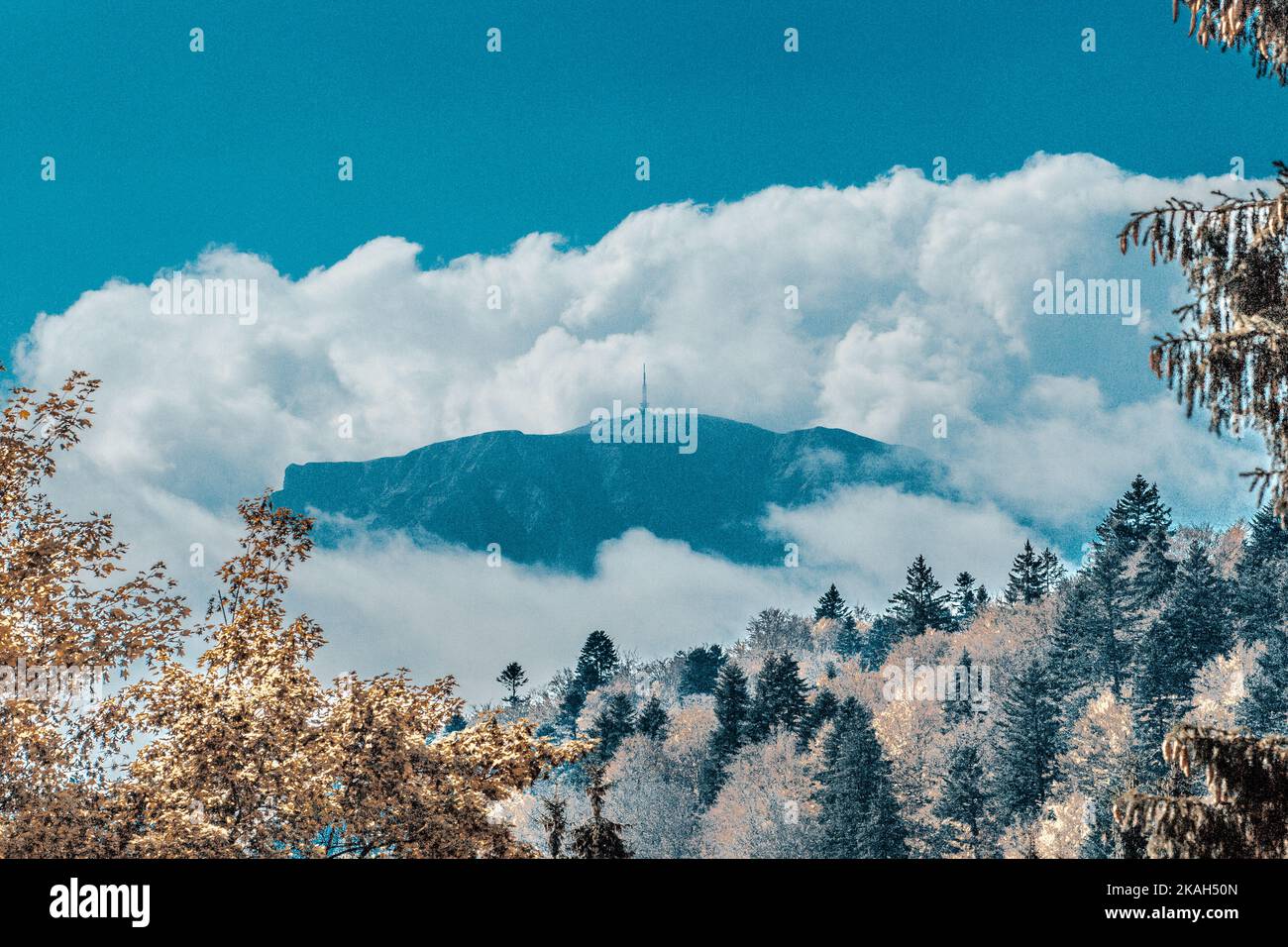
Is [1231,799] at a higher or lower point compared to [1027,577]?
lower

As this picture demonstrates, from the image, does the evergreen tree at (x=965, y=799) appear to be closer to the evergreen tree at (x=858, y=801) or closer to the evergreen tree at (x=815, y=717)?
the evergreen tree at (x=858, y=801)

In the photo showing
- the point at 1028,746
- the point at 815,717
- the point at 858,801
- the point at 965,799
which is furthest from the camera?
the point at 815,717

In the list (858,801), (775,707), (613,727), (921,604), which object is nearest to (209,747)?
(858,801)

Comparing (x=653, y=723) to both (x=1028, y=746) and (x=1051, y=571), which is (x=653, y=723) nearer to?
(x=1028, y=746)

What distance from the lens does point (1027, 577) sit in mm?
127375

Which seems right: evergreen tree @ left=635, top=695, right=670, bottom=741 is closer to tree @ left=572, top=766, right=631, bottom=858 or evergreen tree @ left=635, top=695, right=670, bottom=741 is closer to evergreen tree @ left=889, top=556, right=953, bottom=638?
evergreen tree @ left=889, top=556, right=953, bottom=638

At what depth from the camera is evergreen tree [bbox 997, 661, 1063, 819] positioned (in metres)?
73.4

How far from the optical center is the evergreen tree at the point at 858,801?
63781 mm

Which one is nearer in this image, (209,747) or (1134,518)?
(209,747)

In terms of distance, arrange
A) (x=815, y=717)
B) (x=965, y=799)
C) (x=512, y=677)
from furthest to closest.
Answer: (x=512, y=677) → (x=815, y=717) → (x=965, y=799)

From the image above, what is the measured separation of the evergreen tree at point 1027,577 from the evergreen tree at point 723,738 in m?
49.8

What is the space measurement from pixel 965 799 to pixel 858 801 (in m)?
10.3

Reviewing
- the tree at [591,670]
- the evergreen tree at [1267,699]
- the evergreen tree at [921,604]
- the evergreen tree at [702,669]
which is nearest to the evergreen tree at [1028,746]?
the evergreen tree at [1267,699]
